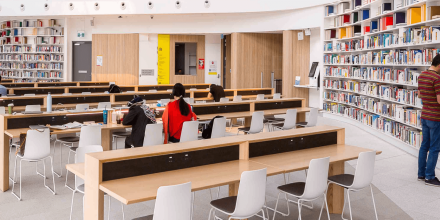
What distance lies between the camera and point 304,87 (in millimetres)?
13992

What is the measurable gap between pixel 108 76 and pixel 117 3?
9.77 feet

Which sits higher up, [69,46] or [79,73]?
[69,46]

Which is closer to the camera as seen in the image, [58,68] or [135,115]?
[135,115]

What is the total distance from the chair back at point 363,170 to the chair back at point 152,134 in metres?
2.86

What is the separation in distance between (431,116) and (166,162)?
150 inches

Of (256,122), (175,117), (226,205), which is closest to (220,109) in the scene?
(256,122)

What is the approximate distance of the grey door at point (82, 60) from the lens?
1681 centimetres

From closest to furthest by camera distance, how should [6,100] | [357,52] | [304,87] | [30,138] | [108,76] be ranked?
[30,138]
[6,100]
[357,52]
[304,87]
[108,76]

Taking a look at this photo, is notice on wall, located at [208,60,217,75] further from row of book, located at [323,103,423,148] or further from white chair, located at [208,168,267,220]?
white chair, located at [208,168,267,220]

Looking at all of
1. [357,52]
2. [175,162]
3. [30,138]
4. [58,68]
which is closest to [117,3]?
[58,68]

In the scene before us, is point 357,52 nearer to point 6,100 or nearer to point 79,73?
point 6,100

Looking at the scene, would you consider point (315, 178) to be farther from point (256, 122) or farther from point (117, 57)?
point (117, 57)

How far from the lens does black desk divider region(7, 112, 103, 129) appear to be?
5.87m

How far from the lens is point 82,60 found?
16.9 m
